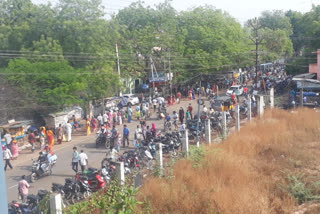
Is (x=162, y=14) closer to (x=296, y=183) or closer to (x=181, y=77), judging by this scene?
(x=181, y=77)

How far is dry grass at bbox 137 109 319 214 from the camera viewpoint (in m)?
7.17

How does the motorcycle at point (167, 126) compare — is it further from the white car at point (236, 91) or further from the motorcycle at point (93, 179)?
the white car at point (236, 91)

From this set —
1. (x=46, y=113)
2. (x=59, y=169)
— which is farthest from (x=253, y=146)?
(x=46, y=113)

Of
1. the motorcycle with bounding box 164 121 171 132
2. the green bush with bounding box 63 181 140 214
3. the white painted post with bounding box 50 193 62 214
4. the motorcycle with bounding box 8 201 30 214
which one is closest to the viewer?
the green bush with bounding box 63 181 140 214

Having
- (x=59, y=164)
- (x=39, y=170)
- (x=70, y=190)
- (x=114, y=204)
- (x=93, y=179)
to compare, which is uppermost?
(x=114, y=204)

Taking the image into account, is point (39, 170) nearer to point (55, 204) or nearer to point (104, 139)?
point (104, 139)

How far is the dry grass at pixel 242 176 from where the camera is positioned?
7168mm

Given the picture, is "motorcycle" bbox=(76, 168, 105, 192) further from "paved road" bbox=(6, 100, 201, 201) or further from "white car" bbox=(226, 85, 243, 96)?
"white car" bbox=(226, 85, 243, 96)

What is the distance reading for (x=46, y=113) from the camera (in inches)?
858

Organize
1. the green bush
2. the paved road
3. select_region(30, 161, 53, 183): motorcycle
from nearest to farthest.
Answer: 1. the green bush
2. the paved road
3. select_region(30, 161, 53, 183): motorcycle

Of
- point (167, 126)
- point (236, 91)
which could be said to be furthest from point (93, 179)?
point (236, 91)

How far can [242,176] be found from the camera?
8945 mm

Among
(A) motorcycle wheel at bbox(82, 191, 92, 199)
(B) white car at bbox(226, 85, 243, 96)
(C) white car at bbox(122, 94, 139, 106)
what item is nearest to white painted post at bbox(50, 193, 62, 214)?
(A) motorcycle wheel at bbox(82, 191, 92, 199)

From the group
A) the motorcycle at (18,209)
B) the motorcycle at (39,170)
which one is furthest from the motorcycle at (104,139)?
the motorcycle at (18,209)
